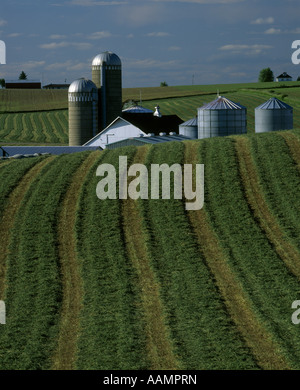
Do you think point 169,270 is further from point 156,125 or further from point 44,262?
point 156,125

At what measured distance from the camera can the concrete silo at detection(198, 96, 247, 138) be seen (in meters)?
49.3

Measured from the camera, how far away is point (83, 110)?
233 feet

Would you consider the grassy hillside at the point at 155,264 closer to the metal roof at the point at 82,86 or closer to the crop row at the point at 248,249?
the crop row at the point at 248,249

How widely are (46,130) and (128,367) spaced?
8105 cm

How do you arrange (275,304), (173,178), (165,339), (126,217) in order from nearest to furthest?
(165,339), (275,304), (126,217), (173,178)

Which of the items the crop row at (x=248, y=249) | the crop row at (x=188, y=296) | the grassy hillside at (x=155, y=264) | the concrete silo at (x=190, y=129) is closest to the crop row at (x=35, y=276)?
the grassy hillside at (x=155, y=264)

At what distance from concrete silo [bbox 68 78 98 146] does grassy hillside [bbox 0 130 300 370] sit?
3491 centimetres

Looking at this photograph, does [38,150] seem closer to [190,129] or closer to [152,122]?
[190,129]

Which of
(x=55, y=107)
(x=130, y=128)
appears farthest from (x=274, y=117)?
(x=55, y=107)

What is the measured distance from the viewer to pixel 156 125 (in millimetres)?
67125

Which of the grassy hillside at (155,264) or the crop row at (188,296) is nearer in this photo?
the crop row at (188,296)

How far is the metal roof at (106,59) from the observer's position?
7338 centimetres

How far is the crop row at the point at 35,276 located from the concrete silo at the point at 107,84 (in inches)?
1501
